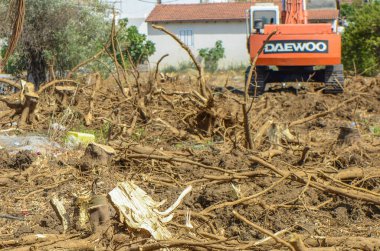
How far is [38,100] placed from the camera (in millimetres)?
11156

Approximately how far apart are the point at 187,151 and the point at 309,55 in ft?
29.2

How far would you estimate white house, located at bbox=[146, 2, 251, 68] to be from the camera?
50.4 meters

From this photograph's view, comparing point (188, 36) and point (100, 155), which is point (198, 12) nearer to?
point (188, 36)

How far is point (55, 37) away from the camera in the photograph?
20.7 metres

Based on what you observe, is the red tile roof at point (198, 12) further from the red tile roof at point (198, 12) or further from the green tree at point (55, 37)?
the green tree at point (55, 37)

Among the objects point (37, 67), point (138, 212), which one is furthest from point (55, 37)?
point (138, 212)

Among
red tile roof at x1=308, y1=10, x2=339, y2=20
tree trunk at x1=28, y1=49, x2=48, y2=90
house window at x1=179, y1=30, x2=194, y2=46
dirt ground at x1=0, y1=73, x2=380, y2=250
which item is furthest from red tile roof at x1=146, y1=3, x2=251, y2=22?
dirt ground at x1=0, y1=73, x2=380, y2=250

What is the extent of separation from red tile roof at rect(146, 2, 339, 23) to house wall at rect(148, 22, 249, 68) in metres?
0.61

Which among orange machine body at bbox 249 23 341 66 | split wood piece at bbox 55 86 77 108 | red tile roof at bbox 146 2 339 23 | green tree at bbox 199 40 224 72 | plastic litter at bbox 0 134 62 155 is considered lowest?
green tree at bbox 199 40 224 72

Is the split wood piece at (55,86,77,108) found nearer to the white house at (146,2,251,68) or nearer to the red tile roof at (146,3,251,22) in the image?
the white house at (146,2,251,68)

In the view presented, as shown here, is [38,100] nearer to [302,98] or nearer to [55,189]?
[55,189]

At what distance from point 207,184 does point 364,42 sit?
2022 centimetres

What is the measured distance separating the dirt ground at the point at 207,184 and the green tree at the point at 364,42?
599 inches

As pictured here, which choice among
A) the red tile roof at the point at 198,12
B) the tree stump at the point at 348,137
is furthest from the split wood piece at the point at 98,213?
the red tile roof at the point at 198,12
